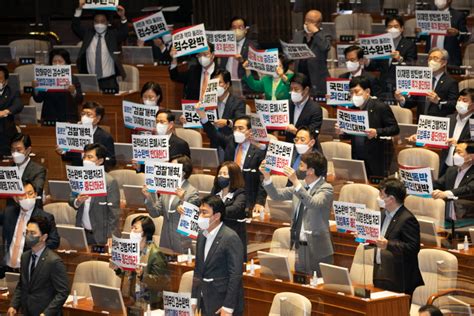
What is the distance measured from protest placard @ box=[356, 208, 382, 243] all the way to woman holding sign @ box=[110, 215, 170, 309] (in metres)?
1.48

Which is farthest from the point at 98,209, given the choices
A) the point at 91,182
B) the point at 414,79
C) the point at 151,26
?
the point at 151,26

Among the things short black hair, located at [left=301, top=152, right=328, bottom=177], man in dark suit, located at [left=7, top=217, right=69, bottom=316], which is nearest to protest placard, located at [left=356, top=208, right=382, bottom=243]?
short black hair, located at [left=301, top=152, right=328, bottom=177]

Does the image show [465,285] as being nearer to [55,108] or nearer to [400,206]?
[400,206]

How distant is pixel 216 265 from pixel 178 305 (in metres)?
0.50

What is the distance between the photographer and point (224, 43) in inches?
570

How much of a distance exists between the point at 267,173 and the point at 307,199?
0.68 meters

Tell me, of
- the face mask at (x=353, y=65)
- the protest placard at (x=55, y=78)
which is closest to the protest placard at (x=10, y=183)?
the protest placard at (x=55, y=78)

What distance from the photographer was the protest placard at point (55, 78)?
14344 millimetres

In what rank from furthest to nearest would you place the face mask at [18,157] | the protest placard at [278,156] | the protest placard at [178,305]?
1. the face mask at [18,157]
2. the protest placard at [278,156]
3. the protest placard at [178,305]

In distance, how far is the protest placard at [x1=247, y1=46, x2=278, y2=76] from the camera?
13570 millimetres

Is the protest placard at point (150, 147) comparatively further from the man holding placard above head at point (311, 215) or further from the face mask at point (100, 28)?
the face mask at point (100, 28)

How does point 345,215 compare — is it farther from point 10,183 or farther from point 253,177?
point 10,183

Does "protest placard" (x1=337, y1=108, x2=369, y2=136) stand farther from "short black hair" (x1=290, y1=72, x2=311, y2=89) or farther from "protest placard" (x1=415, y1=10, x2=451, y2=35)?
"protest placard" (x1=415, y1=10, x2=451, y2=35)

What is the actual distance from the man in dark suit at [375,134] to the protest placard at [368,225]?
195cm
